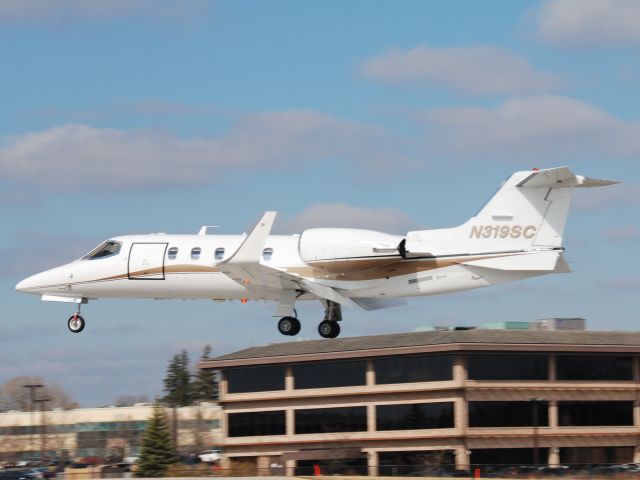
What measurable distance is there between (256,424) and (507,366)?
654 inches

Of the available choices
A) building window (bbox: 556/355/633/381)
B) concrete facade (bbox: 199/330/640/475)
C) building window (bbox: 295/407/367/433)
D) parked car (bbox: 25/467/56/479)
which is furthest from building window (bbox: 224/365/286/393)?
building window (bbox: 556/355/633/381)

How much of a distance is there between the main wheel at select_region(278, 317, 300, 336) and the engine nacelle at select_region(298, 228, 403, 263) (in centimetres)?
233

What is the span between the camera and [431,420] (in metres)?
68.4

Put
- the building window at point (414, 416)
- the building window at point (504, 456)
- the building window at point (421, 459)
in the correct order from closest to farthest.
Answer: the building window at point (421, 459)
the building window at point (504, 456)
the building window at point (414, 416)

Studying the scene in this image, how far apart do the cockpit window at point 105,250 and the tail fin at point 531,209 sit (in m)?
12.8

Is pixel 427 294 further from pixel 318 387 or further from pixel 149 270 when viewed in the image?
pixel 318 387

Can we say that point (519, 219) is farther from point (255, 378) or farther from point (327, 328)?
point (255, 378)

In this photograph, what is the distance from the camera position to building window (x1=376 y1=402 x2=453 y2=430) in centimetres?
6788

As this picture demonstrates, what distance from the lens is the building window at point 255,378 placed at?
249 feet

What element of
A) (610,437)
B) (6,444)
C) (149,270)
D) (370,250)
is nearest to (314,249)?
(370,250)

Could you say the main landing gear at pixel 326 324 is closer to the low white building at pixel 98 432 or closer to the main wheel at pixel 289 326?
the main wheel at pixel 289 326

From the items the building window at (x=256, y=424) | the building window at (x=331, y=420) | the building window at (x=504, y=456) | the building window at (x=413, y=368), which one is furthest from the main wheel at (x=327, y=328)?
the building window at (x=256, y=424)

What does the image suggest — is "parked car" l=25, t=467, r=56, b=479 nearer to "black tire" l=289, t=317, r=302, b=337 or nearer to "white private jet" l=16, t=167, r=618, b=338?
"white private jet" l=16, t=167, r=618, b=338

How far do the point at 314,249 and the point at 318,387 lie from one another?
35875 mm
